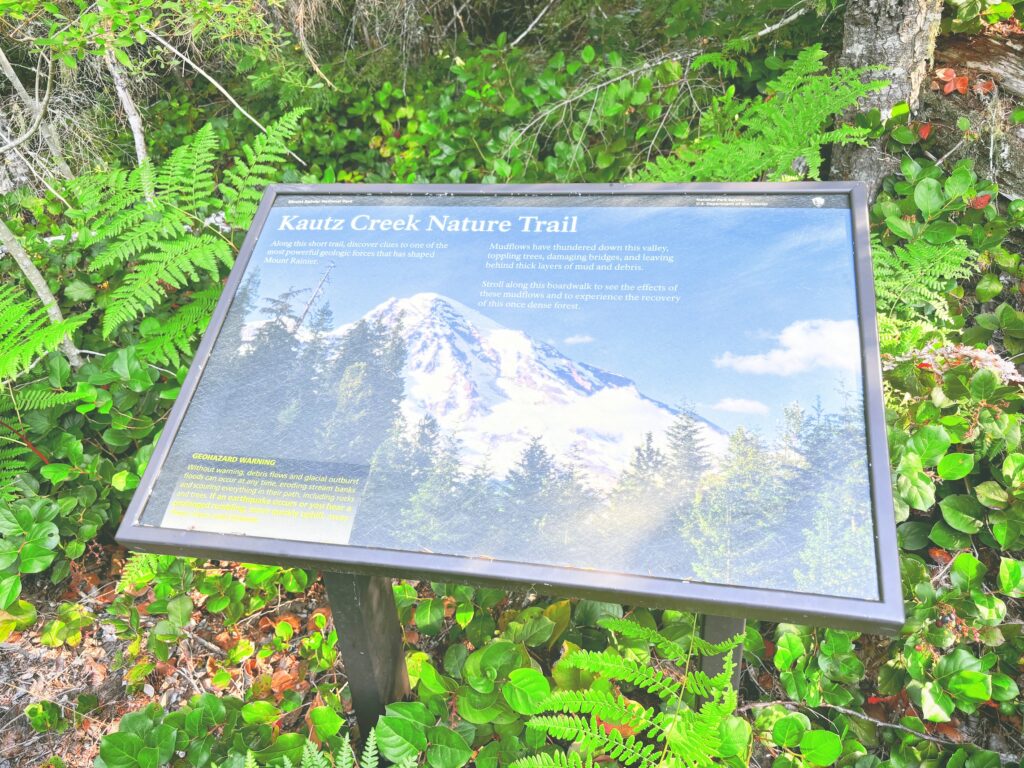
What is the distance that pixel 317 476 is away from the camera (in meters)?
1.45

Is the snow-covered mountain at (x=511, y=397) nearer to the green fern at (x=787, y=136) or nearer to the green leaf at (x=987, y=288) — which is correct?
the green fern at (x=787, y=136)

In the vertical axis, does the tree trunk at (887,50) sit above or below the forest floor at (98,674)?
above

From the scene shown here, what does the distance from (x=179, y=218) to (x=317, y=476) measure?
188 centimetres

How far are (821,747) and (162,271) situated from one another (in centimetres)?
273

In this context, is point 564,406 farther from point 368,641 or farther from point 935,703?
point 935,703

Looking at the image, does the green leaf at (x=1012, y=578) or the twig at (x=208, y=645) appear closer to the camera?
the green leaf at (x=1012, y=578)

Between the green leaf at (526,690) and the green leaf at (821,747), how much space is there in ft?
2.08

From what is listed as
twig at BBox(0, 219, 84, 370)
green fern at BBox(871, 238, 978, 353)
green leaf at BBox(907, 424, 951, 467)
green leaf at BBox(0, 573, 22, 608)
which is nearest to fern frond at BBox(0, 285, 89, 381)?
twig at BBox(0, 219, 84, 370)

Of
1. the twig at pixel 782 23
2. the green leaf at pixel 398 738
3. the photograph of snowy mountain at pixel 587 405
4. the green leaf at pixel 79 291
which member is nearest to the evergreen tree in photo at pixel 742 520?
the photograph of snowy mountain at pixel 587 405

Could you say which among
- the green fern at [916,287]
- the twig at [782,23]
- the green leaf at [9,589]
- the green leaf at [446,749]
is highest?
the twig at [782,23]

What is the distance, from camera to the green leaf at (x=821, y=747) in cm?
147

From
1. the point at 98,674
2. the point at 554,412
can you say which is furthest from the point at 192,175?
the point at 554,412

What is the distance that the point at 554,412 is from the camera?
1470mm

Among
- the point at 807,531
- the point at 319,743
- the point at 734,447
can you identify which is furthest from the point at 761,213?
the point at 319,743
